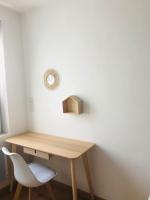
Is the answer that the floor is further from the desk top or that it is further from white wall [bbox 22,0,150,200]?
the desk top

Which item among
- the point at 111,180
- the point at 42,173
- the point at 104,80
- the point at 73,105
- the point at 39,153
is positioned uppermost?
the point at 104,80

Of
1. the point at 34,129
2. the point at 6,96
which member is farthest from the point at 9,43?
the point at 34,129

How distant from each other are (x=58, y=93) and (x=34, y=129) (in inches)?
29.2

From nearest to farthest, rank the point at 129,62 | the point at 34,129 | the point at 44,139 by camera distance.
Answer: the point at 129,62, the point at 44,139, the point at 34,129

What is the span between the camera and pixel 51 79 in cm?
243

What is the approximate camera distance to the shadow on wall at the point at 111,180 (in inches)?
76.0

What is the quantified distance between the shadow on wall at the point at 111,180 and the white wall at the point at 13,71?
3.92 feet

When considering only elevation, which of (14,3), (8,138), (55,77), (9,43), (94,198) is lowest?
(94,198)

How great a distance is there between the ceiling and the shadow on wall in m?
1.98

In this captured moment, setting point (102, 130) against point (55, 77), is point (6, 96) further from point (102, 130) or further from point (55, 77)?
point (102, 130)

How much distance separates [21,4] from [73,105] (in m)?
1.49

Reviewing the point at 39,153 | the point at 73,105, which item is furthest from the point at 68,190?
the point at 73,105

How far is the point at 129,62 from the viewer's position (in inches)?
71.1

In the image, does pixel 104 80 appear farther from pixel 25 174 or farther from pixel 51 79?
pixel 25 174
